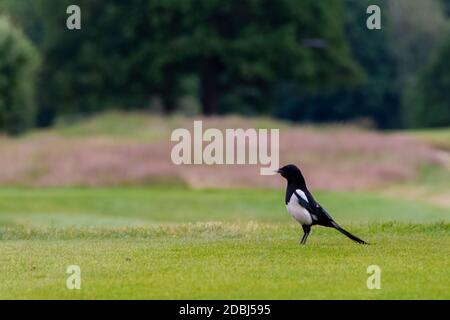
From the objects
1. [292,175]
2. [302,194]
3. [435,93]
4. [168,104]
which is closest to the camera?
[302,194]

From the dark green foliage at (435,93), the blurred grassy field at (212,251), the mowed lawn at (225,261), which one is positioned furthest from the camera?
the dark green foliage at (435,93)

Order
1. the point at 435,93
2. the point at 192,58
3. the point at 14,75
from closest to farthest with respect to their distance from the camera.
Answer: the point at 14,75 → the point at 192,58 → the point at 435,93

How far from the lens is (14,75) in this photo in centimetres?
6041

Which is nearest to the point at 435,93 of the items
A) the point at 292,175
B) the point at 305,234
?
the point at 305,234

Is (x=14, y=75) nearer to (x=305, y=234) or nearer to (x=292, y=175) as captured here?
(x=305, y=234)

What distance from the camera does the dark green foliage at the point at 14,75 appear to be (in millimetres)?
58219

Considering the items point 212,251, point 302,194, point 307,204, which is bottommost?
point 212,251

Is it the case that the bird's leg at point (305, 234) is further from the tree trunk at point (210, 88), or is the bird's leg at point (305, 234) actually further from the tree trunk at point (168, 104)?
the tree trunk at point (168, 104)

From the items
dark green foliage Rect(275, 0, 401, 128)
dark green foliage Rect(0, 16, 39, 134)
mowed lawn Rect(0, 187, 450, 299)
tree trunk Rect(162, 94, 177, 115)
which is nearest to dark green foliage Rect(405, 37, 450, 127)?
dark green foliage Rect(275, 0, 401, 128)

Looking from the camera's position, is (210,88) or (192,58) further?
(210,88)

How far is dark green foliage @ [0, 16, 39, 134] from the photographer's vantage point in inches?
2292

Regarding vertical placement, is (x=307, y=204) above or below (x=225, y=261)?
above

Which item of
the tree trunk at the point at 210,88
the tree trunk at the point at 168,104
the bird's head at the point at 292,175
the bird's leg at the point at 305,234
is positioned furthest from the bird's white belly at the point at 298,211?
the tree trunk at the point at 168,104
